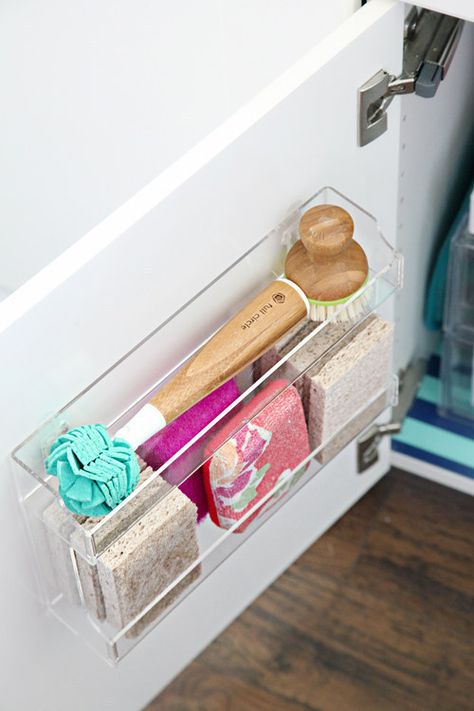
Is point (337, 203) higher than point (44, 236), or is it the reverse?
point (337, 203)

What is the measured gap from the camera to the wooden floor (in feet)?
4.16

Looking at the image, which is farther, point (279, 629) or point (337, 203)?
point (279, 629)

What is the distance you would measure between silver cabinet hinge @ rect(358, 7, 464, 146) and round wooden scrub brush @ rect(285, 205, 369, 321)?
0.29 feet

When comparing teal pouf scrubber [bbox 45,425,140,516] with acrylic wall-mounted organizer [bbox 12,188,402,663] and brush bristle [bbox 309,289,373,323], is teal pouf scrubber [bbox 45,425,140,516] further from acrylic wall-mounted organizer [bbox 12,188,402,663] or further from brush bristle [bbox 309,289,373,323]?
brush bristle [bbox 309,289,373,323]

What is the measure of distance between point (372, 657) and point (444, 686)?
0.08 metres

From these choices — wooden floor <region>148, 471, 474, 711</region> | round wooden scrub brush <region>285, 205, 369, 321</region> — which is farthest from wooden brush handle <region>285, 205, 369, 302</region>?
wooden floor <region>148, 471, 474, 711</region>

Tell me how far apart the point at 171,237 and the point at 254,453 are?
0.19m

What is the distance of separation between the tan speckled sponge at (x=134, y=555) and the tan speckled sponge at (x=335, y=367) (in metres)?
0.14

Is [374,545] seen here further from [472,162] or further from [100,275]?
[100,275]

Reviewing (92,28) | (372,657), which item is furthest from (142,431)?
(372,657)

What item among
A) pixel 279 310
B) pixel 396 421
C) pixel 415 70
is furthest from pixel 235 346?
pixel 396 421

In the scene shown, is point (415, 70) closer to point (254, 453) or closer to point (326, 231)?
point (326, 231)

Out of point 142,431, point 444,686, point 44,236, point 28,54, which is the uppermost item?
point 28,54

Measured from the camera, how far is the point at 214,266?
91 cm
